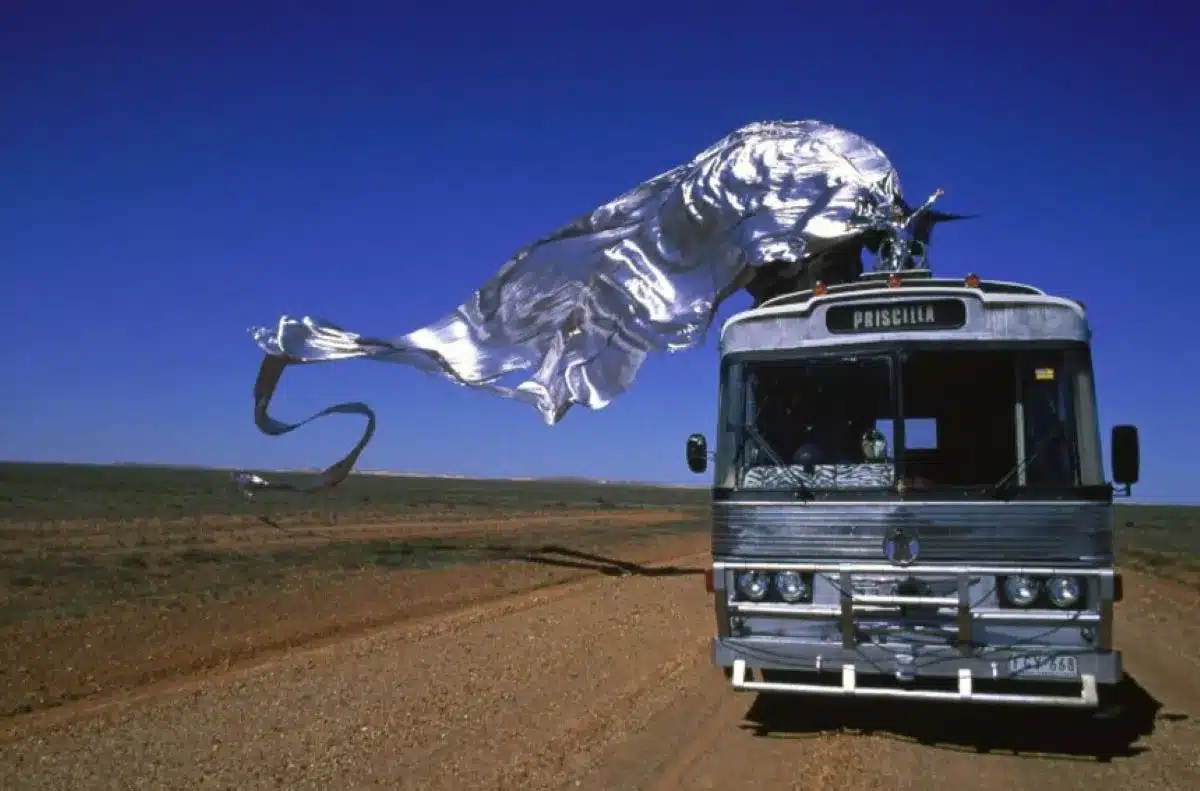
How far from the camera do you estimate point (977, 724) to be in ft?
27.6

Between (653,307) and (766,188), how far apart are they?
6.78 ft

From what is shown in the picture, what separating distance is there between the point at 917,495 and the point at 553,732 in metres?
3.23

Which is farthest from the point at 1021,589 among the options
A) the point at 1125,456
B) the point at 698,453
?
the point at 698,453

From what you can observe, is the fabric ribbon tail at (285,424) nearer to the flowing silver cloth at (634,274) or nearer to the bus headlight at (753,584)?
the flowing silver cloth at (634,274)

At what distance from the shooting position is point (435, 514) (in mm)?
51906

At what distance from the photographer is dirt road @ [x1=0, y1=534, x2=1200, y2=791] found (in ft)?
22.2

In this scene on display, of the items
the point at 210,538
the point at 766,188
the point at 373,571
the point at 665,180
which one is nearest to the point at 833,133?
the point at 766,188

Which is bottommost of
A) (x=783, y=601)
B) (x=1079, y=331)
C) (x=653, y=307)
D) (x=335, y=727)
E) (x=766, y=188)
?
(x=335, y=727)

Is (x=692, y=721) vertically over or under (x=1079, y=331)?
under

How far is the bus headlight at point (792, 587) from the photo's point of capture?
732 centimetres

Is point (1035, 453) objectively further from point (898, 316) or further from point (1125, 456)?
point (898, 316)

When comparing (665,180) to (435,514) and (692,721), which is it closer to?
(692,721)

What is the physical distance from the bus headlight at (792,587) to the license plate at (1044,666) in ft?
4.56

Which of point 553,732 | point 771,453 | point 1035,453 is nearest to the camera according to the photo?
point 1035,453
